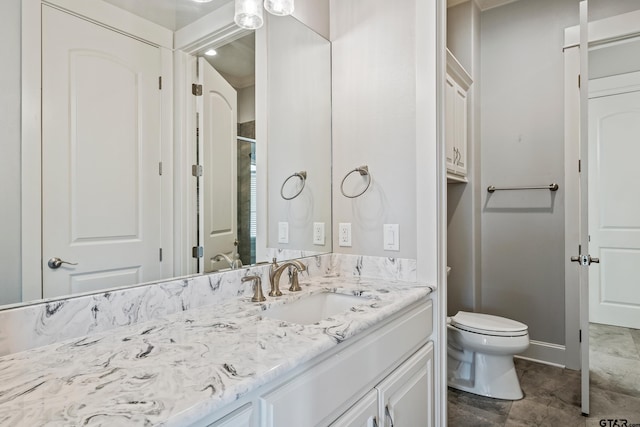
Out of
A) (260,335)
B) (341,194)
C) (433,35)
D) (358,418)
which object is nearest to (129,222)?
(260,335)

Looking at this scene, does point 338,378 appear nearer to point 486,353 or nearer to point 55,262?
point 55,262

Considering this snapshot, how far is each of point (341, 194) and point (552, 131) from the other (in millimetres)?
1879

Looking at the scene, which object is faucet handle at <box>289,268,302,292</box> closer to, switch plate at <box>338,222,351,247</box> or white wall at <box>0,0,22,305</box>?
switch plate at <box>338,222,351,247</box>

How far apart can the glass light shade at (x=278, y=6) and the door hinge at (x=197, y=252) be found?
1.03 m

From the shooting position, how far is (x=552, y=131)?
8.50 feet

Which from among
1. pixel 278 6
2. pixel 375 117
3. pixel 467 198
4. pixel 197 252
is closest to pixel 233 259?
pixel 197 252

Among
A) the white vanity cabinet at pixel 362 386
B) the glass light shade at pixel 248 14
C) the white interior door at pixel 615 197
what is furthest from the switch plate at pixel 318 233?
the white interior door at pixel 615 197

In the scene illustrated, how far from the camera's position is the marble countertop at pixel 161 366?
0.55m

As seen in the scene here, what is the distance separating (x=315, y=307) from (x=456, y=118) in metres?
1.72

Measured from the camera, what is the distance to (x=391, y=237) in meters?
1.62

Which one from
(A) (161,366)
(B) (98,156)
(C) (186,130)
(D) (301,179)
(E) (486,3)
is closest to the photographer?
(A) (161,366)

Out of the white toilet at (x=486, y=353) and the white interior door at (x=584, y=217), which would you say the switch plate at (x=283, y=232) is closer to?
the white toilet at (x=486, y=353)

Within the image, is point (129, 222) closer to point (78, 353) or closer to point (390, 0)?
point (78, 353)

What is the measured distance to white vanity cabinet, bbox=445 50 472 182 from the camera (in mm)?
2229
